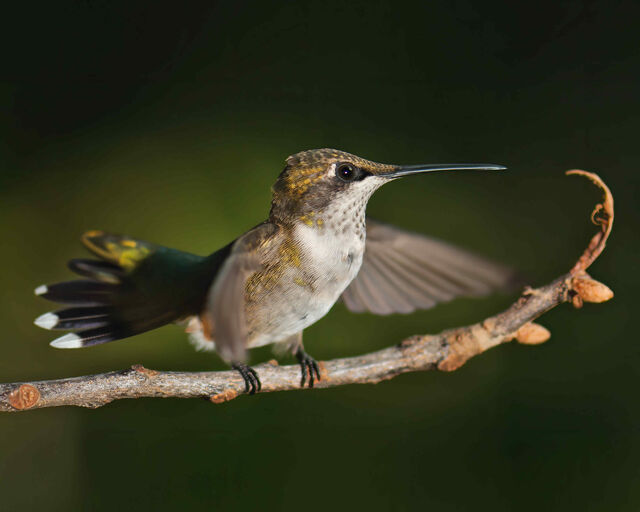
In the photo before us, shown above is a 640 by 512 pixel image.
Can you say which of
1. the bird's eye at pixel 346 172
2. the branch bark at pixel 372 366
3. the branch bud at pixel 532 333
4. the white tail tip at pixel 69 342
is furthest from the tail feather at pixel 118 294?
the branch bud at pixel 532 333

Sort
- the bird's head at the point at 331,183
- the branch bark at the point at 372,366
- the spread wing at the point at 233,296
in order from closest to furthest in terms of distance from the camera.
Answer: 1. the spread wing at the point at 233,296
2. the branch bark at the point at 372,366
3. the bird's head at the point at 331,183

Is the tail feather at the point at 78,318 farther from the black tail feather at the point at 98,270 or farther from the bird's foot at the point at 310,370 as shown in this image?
the bird's foot at the point at 310,370

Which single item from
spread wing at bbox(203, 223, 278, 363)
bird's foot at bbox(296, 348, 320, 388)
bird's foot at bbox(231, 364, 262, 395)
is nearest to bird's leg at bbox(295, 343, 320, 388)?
bird's foot at bbox(296, 348, 320, 388)

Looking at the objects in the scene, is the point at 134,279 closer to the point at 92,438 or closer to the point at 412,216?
the point at 92,438

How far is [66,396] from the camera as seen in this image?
1.34 meters

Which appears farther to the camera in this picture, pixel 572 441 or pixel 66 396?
pixel 572 441

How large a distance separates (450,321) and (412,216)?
466 millimetres

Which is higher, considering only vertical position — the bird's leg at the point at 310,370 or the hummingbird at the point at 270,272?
the hummingbird at the point at 270,272

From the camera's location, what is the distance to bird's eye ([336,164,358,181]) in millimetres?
1477

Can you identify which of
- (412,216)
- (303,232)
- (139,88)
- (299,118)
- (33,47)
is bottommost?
(303,232)

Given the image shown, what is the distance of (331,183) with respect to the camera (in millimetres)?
1473

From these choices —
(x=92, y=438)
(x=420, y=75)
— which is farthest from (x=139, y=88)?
(x=92, y=438)

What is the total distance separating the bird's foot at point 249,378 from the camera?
1.56 metres

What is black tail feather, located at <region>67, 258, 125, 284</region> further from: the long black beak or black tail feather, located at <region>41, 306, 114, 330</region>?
the long black beak
